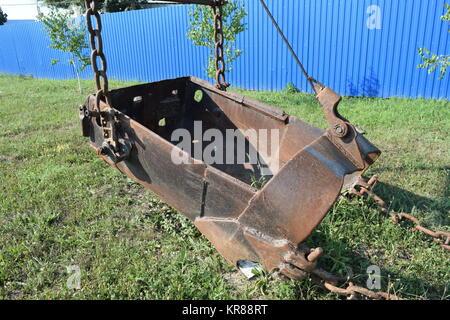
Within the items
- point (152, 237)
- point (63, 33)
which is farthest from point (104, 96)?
point (63, 33)

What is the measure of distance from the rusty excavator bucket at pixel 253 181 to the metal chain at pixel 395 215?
0.10 meters

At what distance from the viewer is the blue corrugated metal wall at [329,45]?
6.76 metres

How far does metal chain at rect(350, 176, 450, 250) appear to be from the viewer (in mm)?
2334

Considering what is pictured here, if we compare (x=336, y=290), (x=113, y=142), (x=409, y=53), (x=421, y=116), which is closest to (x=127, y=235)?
(x=113, y=142)

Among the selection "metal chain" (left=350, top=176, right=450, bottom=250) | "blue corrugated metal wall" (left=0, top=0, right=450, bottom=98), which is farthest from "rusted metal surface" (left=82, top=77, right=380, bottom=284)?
"blue corrugated metal wall" (left=0, top=0, right=450, bottom=98)

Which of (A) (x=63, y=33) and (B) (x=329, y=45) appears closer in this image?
(B) (x=329, y=45)

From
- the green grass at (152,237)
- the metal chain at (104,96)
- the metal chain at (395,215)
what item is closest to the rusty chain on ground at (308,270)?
the green grass at (152,237)

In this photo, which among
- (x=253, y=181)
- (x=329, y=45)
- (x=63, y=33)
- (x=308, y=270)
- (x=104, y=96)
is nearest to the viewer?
(x=308, y=270)

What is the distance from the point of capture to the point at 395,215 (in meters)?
2.64

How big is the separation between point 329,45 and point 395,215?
19.7 ft

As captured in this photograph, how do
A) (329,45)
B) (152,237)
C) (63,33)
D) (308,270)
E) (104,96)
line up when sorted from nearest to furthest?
(308,270), (104,96), (152,237), (329,45), (63,33)

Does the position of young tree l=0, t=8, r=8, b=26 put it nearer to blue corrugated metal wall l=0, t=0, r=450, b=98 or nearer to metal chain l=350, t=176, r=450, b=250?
blue corrugated metal wall l=0, t=0, r=450, b=98

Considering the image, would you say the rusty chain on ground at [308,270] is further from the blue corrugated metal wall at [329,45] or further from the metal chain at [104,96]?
the blue corrugated metal wall at [329,45]

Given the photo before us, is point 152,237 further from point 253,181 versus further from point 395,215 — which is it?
point 395,215
